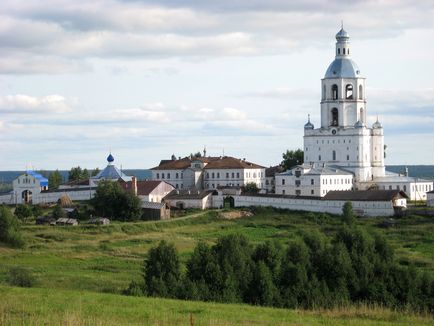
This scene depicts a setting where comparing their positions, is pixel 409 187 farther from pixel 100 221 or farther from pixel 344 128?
pixel 100 221

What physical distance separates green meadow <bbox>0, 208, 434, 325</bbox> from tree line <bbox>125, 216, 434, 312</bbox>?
88.7 inches

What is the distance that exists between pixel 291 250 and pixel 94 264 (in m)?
14.4

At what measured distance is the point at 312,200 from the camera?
225 ft

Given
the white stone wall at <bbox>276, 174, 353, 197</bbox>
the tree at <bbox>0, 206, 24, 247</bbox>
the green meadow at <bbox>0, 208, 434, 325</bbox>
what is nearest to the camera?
the green meadow at <bbox>0, 208, 434, 325</bbox>

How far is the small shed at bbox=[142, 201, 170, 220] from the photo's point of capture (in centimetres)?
6481

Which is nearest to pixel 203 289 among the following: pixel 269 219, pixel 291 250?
pixel 291 250

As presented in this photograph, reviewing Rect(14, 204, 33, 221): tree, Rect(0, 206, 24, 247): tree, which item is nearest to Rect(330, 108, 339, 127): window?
Rect(14, 204, 33, 221): tree

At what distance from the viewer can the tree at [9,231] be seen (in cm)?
4978

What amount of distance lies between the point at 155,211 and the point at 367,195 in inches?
585

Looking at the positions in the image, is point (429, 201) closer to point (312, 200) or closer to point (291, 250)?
point (312, 200)

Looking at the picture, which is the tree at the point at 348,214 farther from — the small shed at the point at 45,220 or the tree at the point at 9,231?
the tree at the point at 9,231

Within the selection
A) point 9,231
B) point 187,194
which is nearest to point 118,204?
point 187,194

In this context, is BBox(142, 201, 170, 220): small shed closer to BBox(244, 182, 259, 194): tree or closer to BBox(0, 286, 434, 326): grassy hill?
BBox(244, 182, 259, 194): tree

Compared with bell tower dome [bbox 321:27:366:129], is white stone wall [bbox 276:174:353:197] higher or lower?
lower
